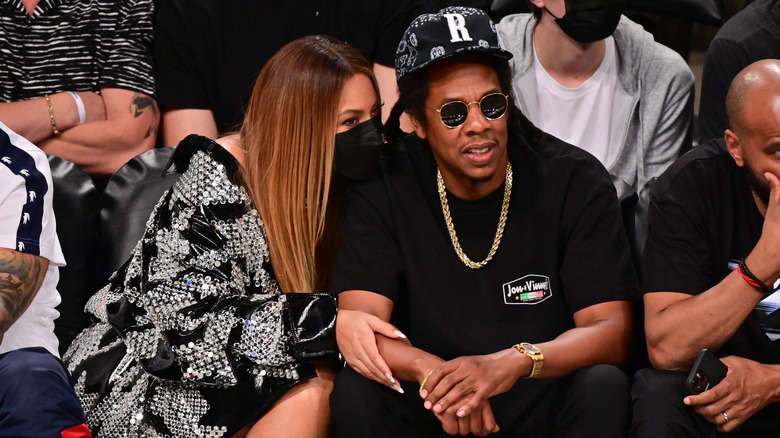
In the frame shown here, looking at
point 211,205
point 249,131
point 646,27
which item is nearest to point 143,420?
point 211,205

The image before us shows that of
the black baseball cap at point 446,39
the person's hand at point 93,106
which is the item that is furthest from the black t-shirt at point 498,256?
the person's hand at point 93,106

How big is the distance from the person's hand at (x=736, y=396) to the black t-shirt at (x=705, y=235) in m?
0.18

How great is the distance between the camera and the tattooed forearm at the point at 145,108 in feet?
12.3

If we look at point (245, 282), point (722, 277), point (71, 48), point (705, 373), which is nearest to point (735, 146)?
point (722, 277)

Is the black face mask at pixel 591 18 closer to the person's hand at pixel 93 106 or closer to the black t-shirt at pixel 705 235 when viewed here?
the black t-shirt at pixel 705 235

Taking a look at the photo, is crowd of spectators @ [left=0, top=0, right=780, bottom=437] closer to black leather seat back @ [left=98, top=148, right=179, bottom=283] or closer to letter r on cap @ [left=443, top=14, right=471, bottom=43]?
letter r on cap @ [left=443, top=14, right=471, bottom=43]

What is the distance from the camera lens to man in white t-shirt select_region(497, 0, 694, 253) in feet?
12.3

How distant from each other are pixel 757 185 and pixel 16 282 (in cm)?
194

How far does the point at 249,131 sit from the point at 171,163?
0.80 ft

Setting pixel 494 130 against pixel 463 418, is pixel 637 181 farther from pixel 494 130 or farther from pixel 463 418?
pixel 463 418

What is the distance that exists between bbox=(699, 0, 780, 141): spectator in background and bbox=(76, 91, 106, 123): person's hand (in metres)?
2.18

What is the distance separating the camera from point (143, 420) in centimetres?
286

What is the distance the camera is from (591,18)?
11.9 ft

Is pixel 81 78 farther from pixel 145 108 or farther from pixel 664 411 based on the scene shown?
pixel 664 411
